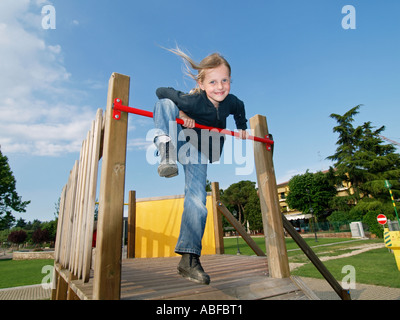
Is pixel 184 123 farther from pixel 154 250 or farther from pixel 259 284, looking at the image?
pixel 154 250

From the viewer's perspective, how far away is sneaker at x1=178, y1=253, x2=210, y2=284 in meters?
1.60

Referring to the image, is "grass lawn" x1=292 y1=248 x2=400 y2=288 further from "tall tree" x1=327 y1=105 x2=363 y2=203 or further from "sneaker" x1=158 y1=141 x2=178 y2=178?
"tall tree" x1=327 y1=105 x2=363 y2=203

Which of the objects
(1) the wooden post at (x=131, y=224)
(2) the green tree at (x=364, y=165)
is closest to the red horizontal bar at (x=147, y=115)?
(1) the wooden post at (x=131, y=224)

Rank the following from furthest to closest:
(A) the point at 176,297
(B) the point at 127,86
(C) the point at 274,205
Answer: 1. (C) the point at 274,205
2. (B) the point at 127,86
3. (A) the point at 176,297

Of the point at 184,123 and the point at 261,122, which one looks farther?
the point at 261,122

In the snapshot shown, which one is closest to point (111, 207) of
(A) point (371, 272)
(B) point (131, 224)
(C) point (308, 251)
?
(C) point (308, 251)

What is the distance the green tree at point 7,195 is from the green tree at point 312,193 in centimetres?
3586

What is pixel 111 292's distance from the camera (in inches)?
50.8

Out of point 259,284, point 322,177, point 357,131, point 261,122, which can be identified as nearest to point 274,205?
point 259,284

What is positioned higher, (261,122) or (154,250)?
(261,122)

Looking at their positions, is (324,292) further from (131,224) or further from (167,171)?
(167,171)

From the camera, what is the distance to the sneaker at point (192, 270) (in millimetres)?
1596

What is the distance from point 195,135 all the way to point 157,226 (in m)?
5.16

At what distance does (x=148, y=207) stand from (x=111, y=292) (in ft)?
18.5
